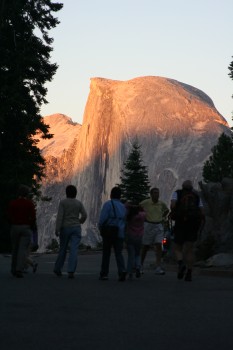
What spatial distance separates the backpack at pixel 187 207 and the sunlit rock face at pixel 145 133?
10313 centimetres

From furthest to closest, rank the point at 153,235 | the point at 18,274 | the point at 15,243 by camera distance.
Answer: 1. the point at 153,235
2. the point at 15,243
3. the point at 18,274

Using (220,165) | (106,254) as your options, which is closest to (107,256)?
(106,254)

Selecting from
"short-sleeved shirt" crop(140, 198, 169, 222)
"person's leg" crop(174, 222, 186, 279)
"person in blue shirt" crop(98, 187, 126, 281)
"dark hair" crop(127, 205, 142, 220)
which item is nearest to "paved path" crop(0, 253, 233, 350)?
"person in blue shirt" crop(98, 187, 126, 281)

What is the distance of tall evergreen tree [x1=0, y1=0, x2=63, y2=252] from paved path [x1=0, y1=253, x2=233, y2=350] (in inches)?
1161

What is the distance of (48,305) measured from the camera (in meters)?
13.2

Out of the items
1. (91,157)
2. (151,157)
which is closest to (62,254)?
(151,157)

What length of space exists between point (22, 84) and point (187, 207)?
2883 centimetres

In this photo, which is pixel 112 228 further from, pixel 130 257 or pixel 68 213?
pixel 130 257

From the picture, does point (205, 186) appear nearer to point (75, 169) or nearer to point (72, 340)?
point (72, 340)

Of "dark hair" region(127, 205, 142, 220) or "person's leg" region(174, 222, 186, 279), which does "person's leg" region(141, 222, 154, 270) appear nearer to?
"dark hair" region(127, 205, 142, 220)

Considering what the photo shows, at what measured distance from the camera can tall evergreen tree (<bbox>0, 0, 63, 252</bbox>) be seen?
47.4 m

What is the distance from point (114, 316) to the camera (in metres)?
11.8

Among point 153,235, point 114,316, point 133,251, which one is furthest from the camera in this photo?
point 153,235

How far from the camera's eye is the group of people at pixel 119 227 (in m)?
20.2
